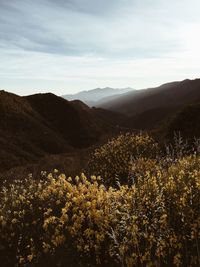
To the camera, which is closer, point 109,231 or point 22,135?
point 109,231

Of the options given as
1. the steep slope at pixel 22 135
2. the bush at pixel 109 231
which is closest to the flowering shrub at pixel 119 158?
the bush at pixel 109 231

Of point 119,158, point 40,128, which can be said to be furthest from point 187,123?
point 40,128

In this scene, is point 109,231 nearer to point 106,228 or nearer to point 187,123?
point 106,228

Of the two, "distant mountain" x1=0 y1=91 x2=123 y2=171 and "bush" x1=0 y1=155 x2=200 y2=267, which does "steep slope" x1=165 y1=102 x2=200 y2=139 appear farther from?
"bush" x1=0 y1=155 x2=200 y2=267

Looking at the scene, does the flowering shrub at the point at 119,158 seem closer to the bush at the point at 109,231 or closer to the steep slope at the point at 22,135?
the bush at the point at 109,231

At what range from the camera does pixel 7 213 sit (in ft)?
25.2

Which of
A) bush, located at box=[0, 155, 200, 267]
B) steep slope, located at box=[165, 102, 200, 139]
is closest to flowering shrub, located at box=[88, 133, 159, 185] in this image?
steep slope, located at box=[165, 102, 200, 139]

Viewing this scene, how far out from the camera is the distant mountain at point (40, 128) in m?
37.8

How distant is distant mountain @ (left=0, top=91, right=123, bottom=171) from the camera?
124 feet

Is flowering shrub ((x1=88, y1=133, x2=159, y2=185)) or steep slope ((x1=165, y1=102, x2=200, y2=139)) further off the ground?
steep slope ((x1=165, y1=102, x2=200, y2=139))

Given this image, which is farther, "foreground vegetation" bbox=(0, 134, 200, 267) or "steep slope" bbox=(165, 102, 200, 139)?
"steep slope" bbox=(165, 102, 200, 139)

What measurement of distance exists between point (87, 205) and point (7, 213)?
2.21 m

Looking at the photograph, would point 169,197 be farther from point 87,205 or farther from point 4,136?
point 4,136

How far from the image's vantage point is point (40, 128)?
48812mm
